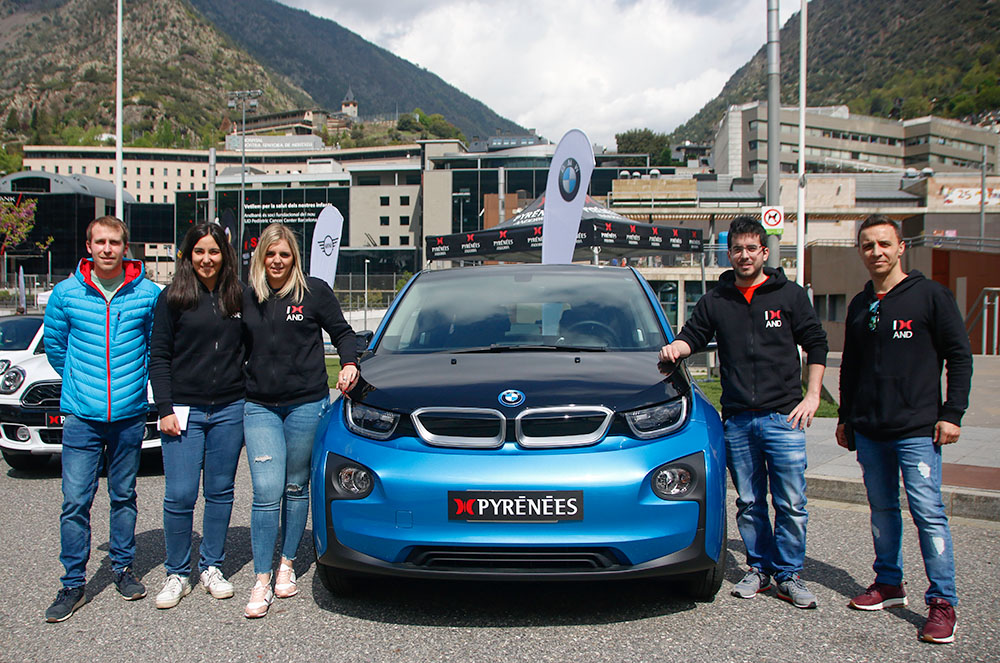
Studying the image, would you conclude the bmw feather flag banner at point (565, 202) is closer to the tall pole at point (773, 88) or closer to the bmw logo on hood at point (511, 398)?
the tall pole at point (773, 88)

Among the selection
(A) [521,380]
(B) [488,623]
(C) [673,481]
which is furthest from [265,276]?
(C) [673,481]

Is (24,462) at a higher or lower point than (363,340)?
lower

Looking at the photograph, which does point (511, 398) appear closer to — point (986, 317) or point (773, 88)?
point (773, 88)

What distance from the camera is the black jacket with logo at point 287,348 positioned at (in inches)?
159

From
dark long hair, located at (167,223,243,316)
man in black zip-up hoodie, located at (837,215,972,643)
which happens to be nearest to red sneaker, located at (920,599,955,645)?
man in black zip-up hoodie, located at (837,215,972,643)

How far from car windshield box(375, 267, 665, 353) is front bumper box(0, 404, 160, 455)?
3535 mm

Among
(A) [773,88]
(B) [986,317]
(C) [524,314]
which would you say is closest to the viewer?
(C) [524,314]

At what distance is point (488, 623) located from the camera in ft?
12.1

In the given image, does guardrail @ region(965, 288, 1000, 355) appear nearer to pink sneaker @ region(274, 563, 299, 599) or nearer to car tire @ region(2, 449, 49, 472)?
car tire @ region(2, 449, 49, 472)

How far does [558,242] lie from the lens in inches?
555

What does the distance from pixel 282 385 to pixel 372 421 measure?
640 mm

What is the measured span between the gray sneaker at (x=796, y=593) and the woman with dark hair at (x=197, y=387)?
2.68 meters

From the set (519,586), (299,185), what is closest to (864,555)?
(519,586)

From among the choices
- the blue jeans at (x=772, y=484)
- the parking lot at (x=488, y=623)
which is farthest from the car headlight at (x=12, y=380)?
the blue jeans at (x=772, y=484)
